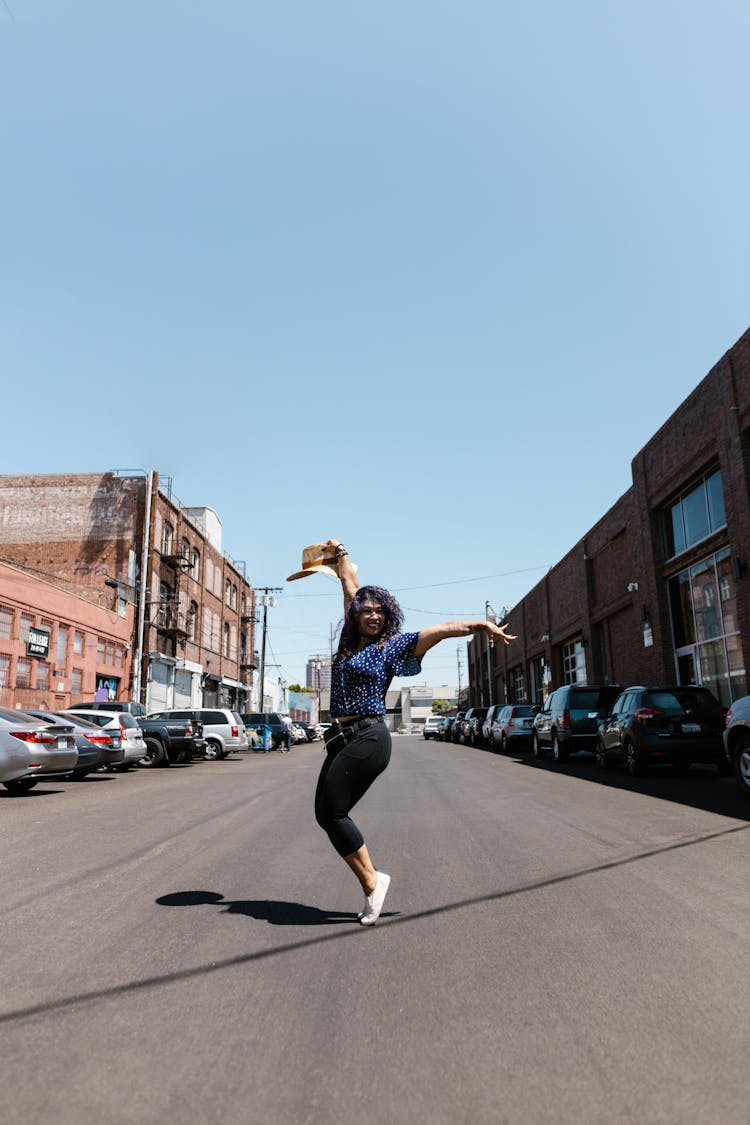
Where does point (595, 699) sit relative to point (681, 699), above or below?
above

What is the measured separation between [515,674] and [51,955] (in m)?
48.8

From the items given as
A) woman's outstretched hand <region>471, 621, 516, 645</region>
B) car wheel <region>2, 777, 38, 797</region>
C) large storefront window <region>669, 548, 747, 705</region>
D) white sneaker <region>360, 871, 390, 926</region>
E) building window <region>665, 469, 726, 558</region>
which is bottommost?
white sneaker <region>360, 871, 390, 926</region>

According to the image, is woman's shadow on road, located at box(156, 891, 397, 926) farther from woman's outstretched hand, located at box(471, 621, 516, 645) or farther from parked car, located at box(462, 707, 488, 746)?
parked car, located at box(462, 707, 488, 746)

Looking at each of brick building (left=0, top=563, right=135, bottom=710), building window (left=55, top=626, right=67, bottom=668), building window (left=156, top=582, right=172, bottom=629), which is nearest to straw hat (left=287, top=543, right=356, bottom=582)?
brick building (left=0, top=563, right=135, bottom=710)

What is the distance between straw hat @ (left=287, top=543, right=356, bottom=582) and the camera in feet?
17.0

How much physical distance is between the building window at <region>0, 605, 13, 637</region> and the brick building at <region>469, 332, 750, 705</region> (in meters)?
21.4

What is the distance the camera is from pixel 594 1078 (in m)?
2.69

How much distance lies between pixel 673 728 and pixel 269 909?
10857 millimetres

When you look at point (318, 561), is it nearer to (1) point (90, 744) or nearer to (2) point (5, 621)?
(1) point (90, 744)

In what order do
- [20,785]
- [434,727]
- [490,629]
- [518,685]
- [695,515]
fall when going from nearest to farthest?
[490,629] < [20,785] < [695,515] < [518,685] < [434,727]

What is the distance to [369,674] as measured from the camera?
4.70 m

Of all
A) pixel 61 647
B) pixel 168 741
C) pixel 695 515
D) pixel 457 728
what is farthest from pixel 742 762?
pixel 457 728

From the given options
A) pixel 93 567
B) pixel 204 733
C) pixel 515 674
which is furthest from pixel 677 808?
pixel 515 674

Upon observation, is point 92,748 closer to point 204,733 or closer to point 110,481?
point 204,733
